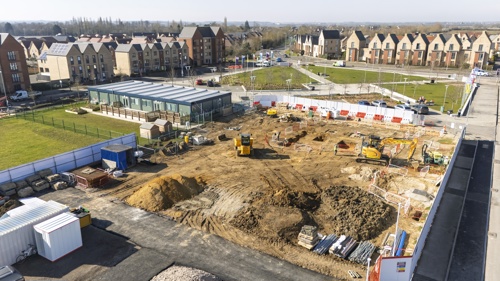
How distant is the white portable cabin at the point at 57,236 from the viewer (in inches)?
808

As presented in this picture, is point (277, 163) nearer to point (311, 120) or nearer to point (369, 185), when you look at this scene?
point (369, 185)

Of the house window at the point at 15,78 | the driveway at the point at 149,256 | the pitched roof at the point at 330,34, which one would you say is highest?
the pitched roof at the point at 330,34

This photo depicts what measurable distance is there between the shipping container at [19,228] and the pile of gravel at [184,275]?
27.2 feet

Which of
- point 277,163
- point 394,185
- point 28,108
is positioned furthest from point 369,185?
point 28,108

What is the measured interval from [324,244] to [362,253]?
7.28 ft

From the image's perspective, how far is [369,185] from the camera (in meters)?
30.0

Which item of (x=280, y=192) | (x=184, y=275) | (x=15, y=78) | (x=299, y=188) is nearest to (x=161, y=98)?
(x=299, y=188)

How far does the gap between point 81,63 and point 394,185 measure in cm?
7307

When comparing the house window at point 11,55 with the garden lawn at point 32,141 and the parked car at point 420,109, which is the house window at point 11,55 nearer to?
the garden lawn at point 32,141

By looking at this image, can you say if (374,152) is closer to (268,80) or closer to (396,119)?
(396,119)

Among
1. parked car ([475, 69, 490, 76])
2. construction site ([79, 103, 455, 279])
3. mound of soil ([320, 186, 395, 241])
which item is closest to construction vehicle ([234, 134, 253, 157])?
construction site ([79, 103, 455, 279])

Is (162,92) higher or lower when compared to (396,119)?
higher

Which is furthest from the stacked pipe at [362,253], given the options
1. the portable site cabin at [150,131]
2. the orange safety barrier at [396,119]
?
the orange safety barrier at [396,119]

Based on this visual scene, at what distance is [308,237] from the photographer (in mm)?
21984
